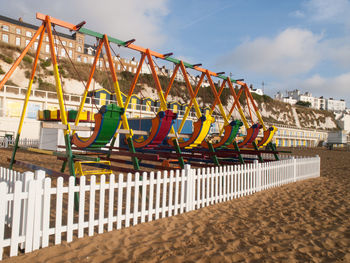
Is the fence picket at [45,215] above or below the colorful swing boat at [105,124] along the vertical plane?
below

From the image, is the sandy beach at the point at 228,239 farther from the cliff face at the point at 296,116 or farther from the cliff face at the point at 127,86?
the cliff face at the point at 296,116

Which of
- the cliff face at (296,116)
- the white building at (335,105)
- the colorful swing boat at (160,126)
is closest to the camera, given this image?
the colorful swing boat at (160,126)

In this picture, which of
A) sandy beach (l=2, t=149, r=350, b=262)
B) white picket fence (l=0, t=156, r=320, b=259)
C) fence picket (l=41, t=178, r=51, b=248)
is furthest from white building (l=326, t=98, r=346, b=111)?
fence picket (l=41, t=178, r=51, b=248)

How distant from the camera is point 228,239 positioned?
161 inches

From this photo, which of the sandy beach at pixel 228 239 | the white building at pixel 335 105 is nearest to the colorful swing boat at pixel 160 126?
the sandy beach at pixel 228 239

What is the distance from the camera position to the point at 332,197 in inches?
289

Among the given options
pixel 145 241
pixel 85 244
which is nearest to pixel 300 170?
pixel 145 241

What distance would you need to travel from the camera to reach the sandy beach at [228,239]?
3.44 meters

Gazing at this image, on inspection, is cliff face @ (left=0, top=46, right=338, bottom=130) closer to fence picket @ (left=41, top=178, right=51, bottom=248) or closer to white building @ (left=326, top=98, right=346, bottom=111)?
fence picket @ (left=41, top=178, right=51, bottom=248)

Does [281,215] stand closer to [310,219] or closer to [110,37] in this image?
[310,219]

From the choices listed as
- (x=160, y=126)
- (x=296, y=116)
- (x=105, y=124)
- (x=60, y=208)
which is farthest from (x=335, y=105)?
(x=60, y=208)

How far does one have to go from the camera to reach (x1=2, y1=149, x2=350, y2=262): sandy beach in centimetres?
344

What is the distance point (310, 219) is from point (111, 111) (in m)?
4.73

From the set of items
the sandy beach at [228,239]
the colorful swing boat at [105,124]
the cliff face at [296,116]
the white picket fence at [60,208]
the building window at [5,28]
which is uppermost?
the building window at [5,28]
